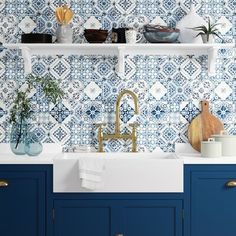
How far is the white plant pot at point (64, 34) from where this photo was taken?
11.6ft

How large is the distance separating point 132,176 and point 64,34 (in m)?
1.17

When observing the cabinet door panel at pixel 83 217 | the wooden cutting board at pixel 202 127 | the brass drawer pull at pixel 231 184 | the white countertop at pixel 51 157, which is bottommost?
the cabinet door panel at pixel 83 217

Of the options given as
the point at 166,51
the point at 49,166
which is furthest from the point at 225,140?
the point at 49,166

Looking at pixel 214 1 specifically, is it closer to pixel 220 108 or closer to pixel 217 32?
pixel 217 32

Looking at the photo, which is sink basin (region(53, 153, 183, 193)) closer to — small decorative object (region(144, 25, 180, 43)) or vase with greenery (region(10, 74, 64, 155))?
vase with greenery (region(10, 74, 64, 155))

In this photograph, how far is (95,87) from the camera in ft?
12.2

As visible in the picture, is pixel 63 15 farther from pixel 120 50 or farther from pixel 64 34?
pixel 120 50

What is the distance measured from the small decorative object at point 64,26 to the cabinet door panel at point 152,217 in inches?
50.9

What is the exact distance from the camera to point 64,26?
3.55 m

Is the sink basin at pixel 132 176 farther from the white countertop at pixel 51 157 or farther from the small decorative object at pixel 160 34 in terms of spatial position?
the small decorative object at pixel 160 34

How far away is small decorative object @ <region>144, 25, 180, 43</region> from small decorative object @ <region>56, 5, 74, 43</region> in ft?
1.88

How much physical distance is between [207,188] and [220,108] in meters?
0.79

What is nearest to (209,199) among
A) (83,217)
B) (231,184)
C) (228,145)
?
(231,184)

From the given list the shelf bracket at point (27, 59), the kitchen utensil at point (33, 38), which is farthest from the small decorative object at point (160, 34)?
the shelf bracket at point (27, 59)
